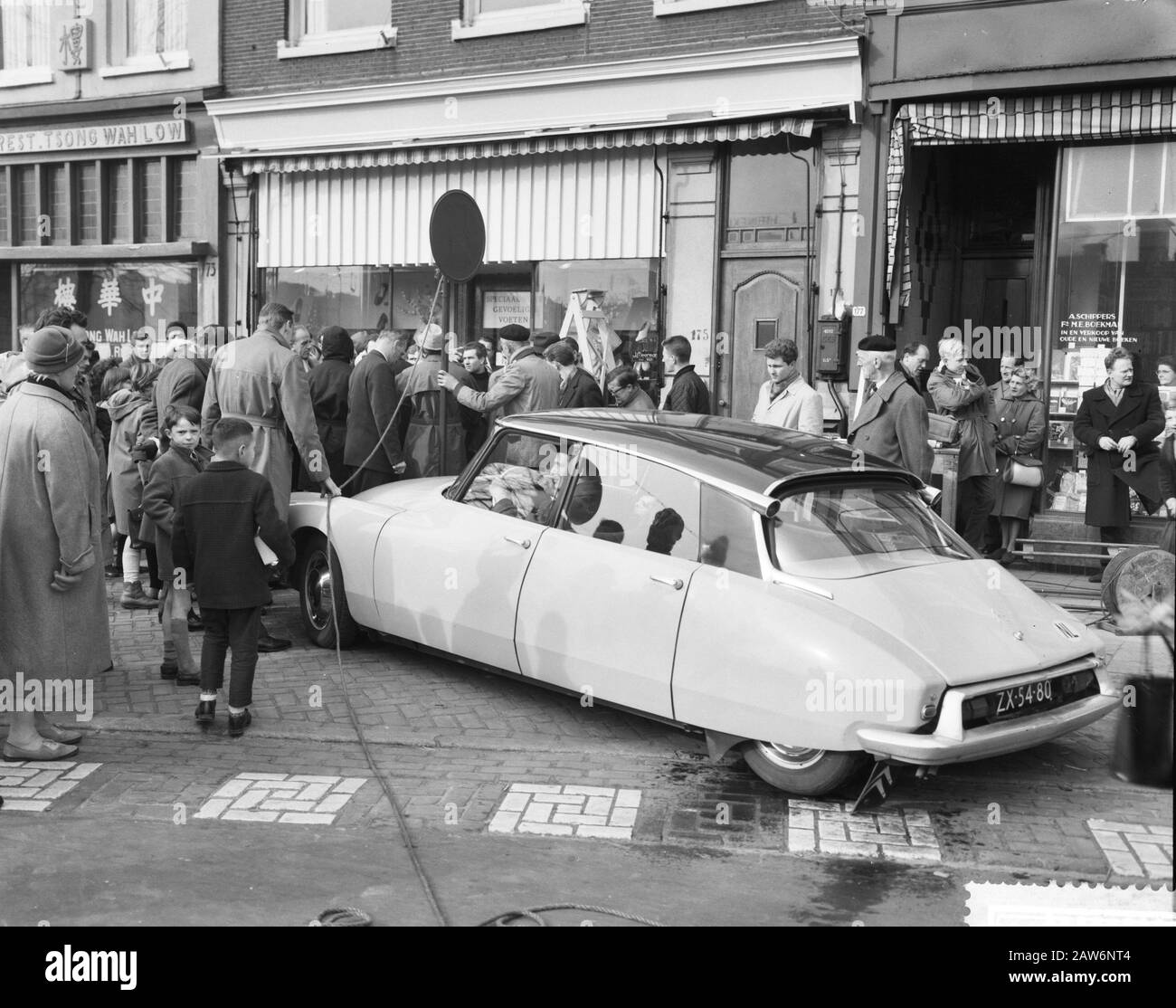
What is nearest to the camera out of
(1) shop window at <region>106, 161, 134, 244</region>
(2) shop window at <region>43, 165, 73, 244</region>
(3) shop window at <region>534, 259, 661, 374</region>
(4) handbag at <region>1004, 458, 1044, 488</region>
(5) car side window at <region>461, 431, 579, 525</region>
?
(5) car side window at <region>461, 431, 579, 525</region>

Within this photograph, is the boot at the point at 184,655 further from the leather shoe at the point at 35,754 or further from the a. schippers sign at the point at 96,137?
the a. schippers sign at the point at 96,137

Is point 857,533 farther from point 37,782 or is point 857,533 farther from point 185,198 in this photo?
point 185,198

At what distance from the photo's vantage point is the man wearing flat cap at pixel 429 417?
1017cm

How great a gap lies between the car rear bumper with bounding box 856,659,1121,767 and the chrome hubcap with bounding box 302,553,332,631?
13.5ft

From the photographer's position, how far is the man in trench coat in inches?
416

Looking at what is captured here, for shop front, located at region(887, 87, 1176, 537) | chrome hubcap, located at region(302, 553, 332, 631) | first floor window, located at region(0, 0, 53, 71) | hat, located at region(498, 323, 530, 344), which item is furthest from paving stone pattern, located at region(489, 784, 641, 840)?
first floor window, located at region(0, 0, 53, 71)

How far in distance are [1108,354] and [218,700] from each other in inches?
315

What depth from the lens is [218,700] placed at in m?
7.21

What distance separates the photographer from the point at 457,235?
9742 mm

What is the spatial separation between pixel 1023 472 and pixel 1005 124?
317 cm

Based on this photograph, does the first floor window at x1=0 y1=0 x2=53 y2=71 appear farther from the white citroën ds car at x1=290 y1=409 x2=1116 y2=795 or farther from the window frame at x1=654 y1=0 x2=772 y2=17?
the white citroën ds car at x1=290 y1=409 x2=1116 y2=795

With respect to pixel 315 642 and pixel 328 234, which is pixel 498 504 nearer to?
pixel 315 642

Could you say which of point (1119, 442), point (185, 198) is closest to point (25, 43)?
point (185, 198)
